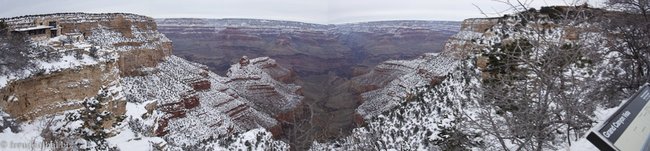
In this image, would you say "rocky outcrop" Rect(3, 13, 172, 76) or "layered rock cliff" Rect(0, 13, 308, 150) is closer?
"layered rock cliff" Rect(0, 13, 308, 150)

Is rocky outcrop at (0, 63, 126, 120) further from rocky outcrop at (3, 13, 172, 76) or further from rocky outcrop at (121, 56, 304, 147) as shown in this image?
rocky outcrop at (3, 13, 172, 76)

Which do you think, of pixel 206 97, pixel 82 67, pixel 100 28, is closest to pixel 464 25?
pixel 206 97

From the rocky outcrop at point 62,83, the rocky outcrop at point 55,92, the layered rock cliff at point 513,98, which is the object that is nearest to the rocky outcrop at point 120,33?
the rocky outcrop at point 62,83

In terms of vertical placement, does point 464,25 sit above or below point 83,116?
above

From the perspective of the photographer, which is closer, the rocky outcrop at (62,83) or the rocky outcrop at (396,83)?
the rocky outcrop at (62,83)

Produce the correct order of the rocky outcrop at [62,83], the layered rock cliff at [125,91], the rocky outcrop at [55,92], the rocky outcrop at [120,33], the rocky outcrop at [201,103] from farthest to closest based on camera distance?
the rocky outcrop at [120,33] → the rocky outcrop at [201,103] → the layered rock cliff at [125,91] → the rocky outcrop at [62,83] → the rocky outcrop at [55,92]

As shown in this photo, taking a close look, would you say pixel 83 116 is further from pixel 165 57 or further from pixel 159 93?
pixel 165 57

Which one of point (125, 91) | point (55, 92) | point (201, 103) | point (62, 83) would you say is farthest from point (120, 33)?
point (55, 92)

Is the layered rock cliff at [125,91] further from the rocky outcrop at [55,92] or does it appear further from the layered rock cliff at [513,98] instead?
the layered rock cliff at [513,98]

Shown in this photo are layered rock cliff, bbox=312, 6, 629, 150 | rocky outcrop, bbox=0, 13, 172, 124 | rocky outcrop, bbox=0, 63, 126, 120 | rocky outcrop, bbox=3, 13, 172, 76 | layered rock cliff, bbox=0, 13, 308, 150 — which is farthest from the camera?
rocky outcrop, bbox=3, 13, 172, 76

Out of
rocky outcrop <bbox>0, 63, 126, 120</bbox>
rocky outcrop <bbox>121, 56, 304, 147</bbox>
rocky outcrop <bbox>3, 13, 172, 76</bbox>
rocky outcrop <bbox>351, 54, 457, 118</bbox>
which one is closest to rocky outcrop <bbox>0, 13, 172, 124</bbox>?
rocky outcrop <bbox>0, 63, 126, 120</bbox>

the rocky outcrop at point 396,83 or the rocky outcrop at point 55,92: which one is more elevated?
the rocky outcrop at point 55,92
